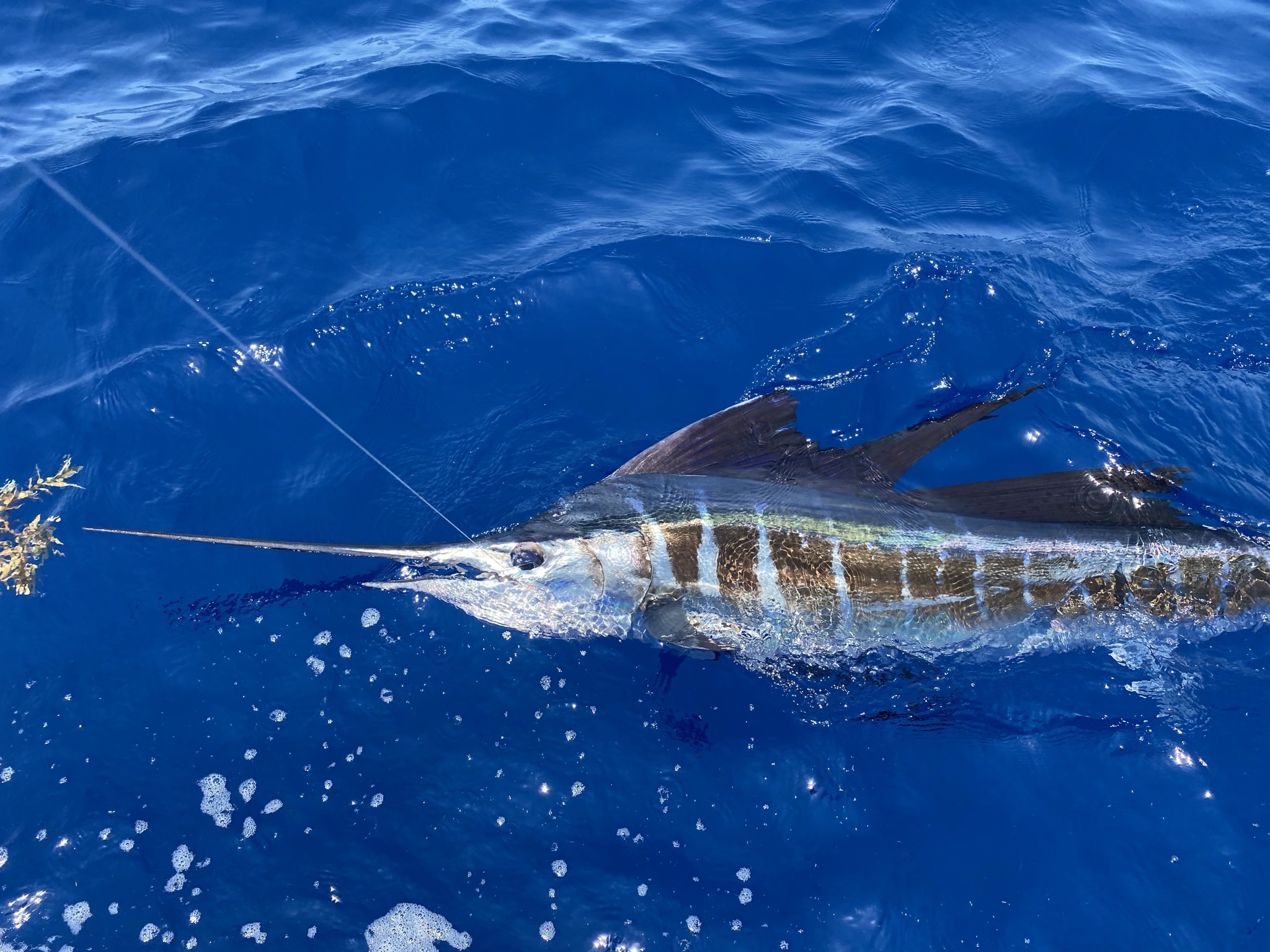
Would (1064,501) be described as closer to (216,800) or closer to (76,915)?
(216,800)

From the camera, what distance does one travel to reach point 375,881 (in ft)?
12.5

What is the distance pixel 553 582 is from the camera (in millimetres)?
→ 4531

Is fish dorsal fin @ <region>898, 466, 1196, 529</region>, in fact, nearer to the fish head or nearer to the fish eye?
the fish head

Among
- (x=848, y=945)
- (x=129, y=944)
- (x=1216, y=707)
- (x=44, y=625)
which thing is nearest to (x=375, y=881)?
(x=129, y=944)

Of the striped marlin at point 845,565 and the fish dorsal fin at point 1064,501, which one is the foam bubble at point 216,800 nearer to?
the striped marlin at point 845,565

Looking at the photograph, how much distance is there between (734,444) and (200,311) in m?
3.91

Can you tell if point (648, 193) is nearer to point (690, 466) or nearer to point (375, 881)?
point (690, 466)

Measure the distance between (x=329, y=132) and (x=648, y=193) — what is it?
9.08 ft

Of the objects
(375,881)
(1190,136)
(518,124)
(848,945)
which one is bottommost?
(848,945)

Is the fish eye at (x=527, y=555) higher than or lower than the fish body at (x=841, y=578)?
higher

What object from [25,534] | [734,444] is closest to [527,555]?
[734,444]

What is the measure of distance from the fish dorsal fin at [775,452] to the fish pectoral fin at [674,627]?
0.77m

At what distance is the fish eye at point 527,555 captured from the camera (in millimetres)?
→ 4504

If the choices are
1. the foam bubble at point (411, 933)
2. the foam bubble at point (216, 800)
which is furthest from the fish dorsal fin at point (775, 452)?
the foam bubble at point (216, 800)
